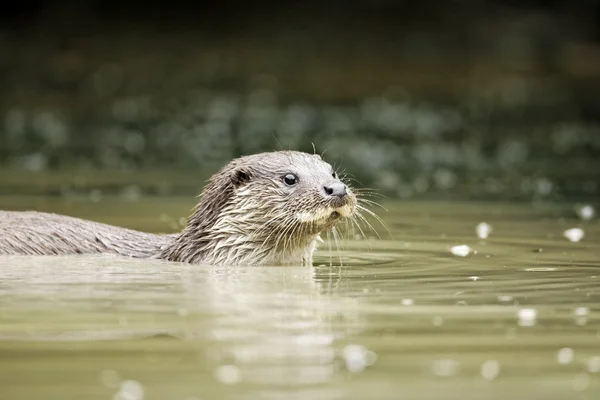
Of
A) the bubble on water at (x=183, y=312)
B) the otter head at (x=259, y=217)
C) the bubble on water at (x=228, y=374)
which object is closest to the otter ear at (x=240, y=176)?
the otter head at (x=259, y=217)

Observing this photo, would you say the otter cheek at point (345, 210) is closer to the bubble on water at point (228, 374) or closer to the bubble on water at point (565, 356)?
the bubble on water at point (565, 356)

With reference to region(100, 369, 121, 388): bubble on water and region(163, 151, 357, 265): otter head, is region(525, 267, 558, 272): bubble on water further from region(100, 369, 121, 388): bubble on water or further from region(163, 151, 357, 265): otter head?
region(100, 369, 121, 388): bubble on water

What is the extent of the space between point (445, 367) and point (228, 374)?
31.9 inches

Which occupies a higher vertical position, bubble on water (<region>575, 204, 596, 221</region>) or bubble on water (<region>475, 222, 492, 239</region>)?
bubble on water (<region>575, 204, 596, 221</region>)

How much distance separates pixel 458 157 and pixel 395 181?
2.66 m

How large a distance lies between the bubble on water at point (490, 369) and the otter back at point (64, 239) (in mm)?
3636

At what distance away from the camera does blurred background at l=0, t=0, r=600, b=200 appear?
19562mm

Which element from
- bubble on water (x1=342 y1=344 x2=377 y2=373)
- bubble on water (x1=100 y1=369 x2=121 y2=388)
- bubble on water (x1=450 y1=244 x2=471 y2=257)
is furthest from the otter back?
bubble on water (x1=100 y1=369 x2=121 y2=388)

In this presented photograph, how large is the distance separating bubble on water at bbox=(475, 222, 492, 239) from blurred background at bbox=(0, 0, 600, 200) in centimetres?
716

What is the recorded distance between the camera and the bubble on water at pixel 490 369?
5.17 meters

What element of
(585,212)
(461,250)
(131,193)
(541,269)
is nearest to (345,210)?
(541,269)

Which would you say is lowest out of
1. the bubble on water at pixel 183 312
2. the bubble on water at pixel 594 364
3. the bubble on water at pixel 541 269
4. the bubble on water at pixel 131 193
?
the bubble on water at pixel 594 364

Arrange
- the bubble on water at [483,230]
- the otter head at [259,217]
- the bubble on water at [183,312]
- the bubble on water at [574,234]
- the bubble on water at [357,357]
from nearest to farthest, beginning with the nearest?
the bubble on water at [357,357], the bubble on water at [183,312], the otter head at [259,217], the bubble on water at [574,234], the bubble on water at [483,230]

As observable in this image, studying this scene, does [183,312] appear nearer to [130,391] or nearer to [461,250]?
[130,391]
